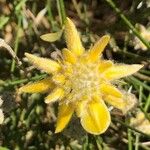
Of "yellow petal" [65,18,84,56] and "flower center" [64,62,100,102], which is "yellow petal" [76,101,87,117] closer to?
"flower center" [64,62,100,102]

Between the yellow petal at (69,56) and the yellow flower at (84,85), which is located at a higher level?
the yellow petal at (69,56)

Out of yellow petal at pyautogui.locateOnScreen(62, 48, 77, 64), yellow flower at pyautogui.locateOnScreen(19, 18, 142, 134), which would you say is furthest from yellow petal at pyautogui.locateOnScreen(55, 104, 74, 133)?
yellow petal at pyautogui.locateOnScreen(62, 48, 77, 64)

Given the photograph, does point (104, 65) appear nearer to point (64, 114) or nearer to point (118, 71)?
point (118, 71)

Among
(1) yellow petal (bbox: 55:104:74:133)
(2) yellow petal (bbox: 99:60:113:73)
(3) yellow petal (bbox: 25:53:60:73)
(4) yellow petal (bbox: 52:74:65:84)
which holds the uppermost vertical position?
(2) yellow petal (bbox: 99:60:113:73)

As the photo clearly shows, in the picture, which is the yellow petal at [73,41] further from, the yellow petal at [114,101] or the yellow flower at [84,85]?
the yellow petal at [114,101]

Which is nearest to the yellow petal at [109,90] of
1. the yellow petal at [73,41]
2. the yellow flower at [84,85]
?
the yellow flower at [84,85]

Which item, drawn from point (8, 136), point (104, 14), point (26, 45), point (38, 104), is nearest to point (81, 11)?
point (104, 14)

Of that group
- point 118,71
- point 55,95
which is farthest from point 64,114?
point 118,71

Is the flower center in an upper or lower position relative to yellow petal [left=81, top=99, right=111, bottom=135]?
upper
